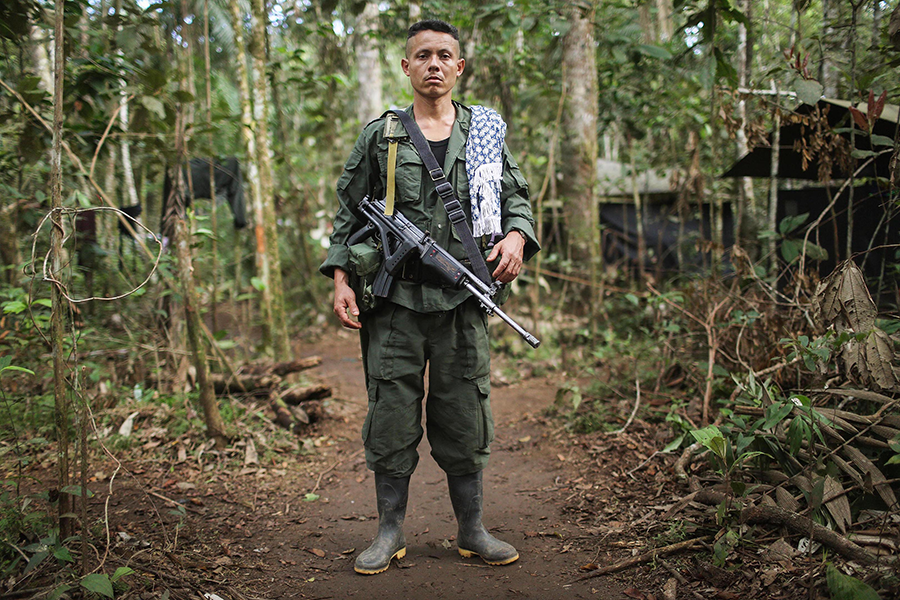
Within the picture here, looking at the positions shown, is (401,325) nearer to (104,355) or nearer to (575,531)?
(575,531)

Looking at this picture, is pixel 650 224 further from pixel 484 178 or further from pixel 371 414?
pixel 371 414

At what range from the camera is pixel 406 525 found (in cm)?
318

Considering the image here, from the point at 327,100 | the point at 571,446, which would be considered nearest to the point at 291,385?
the point at 571,446

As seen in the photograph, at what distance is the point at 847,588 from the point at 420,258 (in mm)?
1901

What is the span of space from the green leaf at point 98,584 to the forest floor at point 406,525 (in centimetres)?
16

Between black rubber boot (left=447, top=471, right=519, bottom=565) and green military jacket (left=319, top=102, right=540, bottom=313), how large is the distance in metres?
0.83

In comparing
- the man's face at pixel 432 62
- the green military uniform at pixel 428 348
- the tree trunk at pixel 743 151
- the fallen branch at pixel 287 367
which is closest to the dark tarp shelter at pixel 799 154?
the tree trunk at pixel 743 151

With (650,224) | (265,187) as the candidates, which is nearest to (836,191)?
(650,224)

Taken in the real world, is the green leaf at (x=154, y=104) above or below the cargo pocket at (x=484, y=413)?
above

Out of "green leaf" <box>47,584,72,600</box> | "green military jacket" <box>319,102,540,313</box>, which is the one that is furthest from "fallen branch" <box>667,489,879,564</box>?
"green leaf" <box>47,584,72,600</box>

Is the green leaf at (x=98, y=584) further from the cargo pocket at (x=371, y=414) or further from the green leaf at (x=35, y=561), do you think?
the cargo pocket at (x=371, y=414)

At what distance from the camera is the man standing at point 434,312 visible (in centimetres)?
Result: 263

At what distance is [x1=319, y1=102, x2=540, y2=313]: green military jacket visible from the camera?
263cm

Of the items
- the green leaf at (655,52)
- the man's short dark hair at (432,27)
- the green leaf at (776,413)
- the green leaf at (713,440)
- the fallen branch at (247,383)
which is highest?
the green leaf at (655,52)
